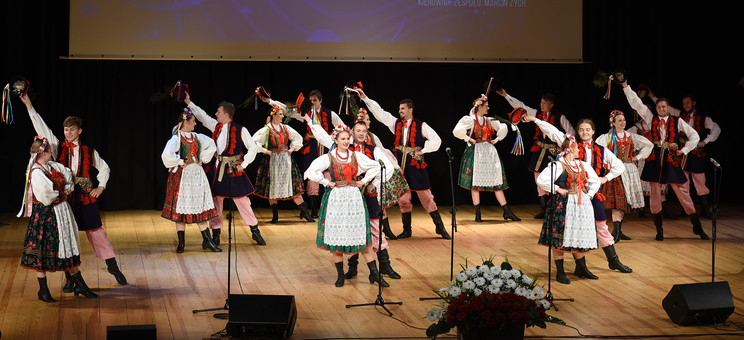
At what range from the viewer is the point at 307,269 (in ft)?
21.0

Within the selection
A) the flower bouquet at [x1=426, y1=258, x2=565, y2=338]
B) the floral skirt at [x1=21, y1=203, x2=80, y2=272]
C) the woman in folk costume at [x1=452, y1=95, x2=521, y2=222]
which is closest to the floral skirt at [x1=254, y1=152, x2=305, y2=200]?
the woman in folk costume at [x1=452, y1=95, x2=521, y2=222]

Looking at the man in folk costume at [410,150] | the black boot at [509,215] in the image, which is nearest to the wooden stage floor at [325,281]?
the black boot at [509,215]

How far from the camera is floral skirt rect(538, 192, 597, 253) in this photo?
5.77 meters

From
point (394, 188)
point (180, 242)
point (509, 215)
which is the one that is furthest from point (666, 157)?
point (180, 242)

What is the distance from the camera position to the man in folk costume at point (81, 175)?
5.43m

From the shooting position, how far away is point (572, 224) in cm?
578

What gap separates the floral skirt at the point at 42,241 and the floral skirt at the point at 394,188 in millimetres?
2892

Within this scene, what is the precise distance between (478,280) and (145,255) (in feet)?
12.3

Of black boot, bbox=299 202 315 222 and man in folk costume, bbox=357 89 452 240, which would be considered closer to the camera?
man in folk costume, bbox=357 89 452 240

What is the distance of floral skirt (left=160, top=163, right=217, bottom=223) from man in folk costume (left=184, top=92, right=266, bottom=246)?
287 mm

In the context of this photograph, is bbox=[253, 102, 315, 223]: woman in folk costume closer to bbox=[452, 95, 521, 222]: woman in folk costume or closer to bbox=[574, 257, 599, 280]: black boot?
bbox=[452, 95, 521, 222]: woman in folk costume

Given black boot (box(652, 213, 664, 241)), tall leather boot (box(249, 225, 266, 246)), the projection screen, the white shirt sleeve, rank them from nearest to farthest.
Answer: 1. the white shirt sleeve
2. tall leather boot (box(249, 225, 266, 246))
3. black boot (box(652, 213, 664, 241))
4. the projection screen

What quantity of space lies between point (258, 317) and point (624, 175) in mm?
4561

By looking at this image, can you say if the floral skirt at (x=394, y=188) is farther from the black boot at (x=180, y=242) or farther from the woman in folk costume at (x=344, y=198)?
the black boot at (x=180, y=242)
